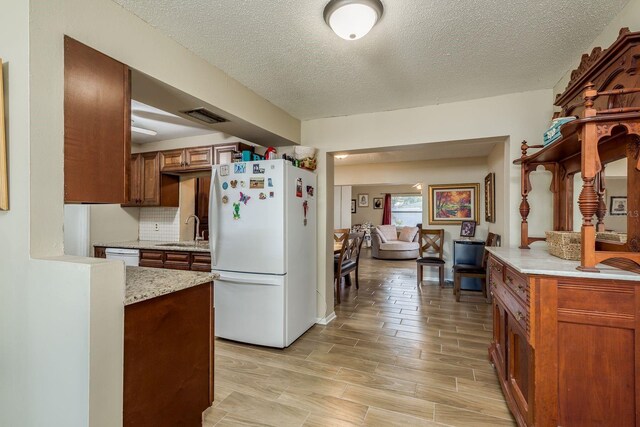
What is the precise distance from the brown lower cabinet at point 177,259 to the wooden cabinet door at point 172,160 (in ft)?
3.67

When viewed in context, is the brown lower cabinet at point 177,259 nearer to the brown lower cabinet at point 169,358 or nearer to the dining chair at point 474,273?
the brown lower cabinet at point 169,358

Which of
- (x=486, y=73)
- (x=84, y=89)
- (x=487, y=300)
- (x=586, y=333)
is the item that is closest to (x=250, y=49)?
(x=84, y=89)

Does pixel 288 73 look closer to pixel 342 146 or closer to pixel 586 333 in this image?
pixel 342 146

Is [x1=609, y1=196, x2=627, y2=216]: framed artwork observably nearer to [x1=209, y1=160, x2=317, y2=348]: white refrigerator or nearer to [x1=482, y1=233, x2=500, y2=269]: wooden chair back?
[x1=482, y1=233, x2=500, y2=269]: wooden chair back

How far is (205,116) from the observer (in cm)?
238

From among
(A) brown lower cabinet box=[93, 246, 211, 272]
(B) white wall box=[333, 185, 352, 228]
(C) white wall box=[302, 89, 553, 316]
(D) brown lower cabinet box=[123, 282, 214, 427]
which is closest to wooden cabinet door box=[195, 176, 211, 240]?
(A) brown lower cabinet box=[93, 246, 211, 272]

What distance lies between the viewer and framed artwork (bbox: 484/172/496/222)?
416 cm

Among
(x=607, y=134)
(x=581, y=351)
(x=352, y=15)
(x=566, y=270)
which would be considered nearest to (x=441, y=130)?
(x=607, y=134)

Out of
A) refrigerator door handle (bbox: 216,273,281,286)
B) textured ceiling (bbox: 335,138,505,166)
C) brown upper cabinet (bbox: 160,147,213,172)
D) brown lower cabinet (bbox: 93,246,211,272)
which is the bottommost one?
refrigerator door handle (bbox: 216,273,281,286)

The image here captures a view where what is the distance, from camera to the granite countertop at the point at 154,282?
4.12ft

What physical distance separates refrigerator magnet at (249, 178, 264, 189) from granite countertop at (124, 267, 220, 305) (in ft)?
3.61

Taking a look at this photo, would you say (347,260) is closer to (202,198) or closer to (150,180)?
(202,198)

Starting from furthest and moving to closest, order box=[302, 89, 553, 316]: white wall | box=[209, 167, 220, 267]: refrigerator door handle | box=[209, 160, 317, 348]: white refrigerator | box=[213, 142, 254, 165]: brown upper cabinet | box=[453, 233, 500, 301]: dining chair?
box=[453, 233, 500, 301]: dining chair
box=[213, 142, 254, 165]: brown upper cabinet
box=[209, 167, 220, 267]: refrigerator door handle
box=[209, 160, 317, 348]: white refrigerator
box=[302, 89, 553, 316]: white wall

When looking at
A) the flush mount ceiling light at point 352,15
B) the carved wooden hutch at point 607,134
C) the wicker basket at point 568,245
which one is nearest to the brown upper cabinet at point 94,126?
the flush mount ceiling light at point 352,15
